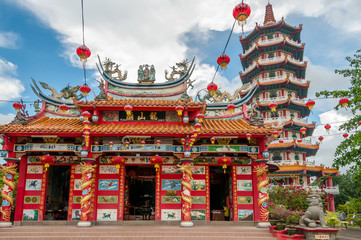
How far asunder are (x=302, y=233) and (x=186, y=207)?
15.1 feet

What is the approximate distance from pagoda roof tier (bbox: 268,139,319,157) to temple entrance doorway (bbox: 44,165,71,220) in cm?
2151

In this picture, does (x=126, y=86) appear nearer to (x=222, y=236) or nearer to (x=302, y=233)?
(x=222, y=236)

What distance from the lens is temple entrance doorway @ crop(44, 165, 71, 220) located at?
1486 cm

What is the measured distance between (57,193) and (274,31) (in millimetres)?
30686

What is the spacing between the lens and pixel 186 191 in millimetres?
12008

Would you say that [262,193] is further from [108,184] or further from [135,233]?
[108,184]

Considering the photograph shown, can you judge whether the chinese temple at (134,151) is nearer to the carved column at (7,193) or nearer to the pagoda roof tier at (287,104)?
the carved column at (7,193)

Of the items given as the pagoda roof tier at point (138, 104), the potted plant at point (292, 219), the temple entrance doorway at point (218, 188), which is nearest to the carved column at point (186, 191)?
the pagoda roof tier at point (138, 104)

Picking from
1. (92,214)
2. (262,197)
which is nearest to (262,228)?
(262,197)

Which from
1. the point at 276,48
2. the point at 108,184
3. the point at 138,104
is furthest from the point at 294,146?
the point at 108,184

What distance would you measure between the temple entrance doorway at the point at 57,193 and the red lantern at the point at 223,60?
1094cm

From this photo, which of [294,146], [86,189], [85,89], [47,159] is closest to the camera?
[86,189]

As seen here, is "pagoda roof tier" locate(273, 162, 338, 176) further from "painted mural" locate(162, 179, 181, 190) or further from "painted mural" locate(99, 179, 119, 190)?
"painted mural" locate(99, 179, 119, 190)

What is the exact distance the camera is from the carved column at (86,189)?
1162cm
